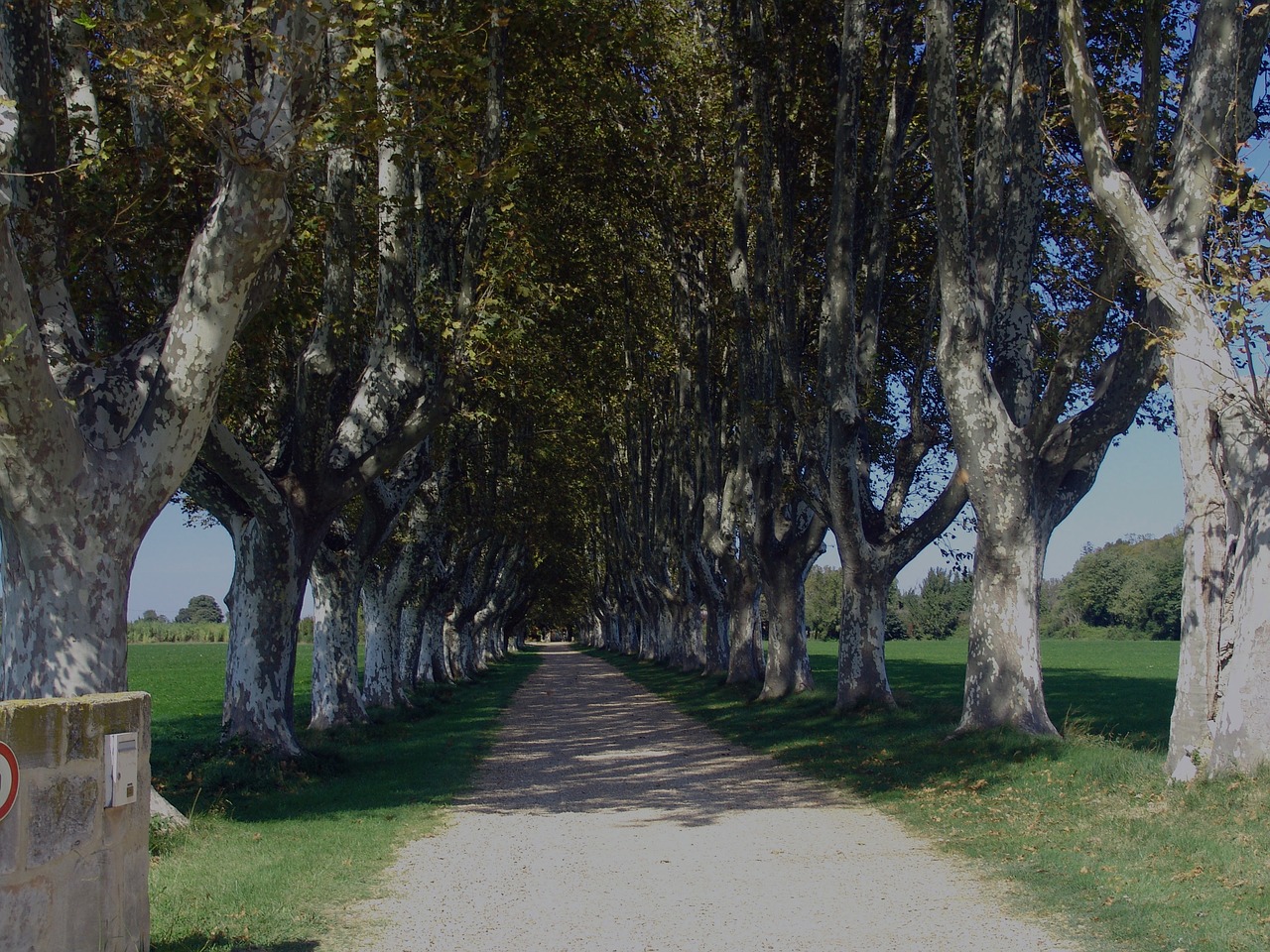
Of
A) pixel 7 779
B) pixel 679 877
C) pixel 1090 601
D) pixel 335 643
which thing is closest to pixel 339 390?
pixel 335 643

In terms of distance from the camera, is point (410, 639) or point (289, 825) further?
point (410, 639)

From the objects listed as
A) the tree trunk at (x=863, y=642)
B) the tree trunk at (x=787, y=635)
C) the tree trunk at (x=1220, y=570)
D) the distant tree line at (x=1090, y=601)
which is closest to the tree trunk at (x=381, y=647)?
the tree trunk at (x=787, y=635)

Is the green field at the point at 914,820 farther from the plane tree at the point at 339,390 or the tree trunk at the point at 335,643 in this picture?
the plane tree at the point at 339,390

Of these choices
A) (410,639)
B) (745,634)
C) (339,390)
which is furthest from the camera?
(410,639)

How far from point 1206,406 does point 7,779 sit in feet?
30.0

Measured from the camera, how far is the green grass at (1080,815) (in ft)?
21.7

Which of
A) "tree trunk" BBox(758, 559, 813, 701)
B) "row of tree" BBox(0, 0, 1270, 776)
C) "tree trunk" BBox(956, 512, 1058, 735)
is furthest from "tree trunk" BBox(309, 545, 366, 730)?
"tree trunk" BBox(956, 512, 1058, 735)

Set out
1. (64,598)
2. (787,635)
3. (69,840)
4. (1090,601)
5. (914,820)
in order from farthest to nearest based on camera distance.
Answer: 1. (1090,601)
2. (787,635)
3. (914,820)
4. (64,598)
5. (69,840)

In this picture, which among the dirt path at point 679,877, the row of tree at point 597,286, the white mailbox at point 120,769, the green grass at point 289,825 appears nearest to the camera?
the white mailbox at point 120,769

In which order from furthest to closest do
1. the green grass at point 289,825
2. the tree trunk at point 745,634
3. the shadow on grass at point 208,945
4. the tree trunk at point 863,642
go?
1. the tree trunk at point 745,634
2. the tree trunk at point 863,642
3. the green grass at point 289,825
4. the shadow on grass at point 208,945

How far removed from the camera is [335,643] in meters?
20.3

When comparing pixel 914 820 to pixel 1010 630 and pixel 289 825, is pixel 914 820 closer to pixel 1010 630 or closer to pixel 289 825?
pixel 1010 630

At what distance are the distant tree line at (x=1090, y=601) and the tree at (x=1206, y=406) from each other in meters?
103

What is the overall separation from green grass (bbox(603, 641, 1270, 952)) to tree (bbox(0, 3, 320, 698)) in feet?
21.6
